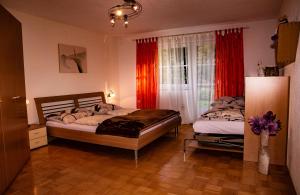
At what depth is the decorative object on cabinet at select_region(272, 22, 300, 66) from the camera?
2509 mm

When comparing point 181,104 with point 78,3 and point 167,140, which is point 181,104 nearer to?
point 167,140

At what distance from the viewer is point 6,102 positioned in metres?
2.65

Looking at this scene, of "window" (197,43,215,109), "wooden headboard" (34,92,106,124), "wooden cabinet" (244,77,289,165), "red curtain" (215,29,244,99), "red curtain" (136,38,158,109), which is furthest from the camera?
"red curtain" (136,38,158,109)

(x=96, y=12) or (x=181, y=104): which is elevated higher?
(x=96, y=12)

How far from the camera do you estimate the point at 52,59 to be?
4746 millimetres

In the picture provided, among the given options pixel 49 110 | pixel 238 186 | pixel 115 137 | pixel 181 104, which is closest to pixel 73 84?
pixel 49 110

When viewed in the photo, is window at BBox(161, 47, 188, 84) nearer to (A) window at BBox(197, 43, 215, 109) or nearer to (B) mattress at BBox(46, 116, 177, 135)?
(A) window at BBox(197, 43, 215, 109)

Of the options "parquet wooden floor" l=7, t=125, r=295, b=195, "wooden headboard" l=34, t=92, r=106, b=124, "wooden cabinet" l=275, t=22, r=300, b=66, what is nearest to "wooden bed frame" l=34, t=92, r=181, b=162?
"wooden headboard" l=34, t=92, r=106, b=124

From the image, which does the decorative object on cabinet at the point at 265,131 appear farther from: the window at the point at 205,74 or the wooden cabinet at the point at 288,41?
the window at the point at 205,74

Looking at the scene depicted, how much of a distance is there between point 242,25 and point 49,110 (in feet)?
16.1

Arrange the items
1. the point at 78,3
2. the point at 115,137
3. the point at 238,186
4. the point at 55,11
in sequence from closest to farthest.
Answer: the point at 238,186 → the point at 115,137 → the point at 78,3 → the point at 55,11

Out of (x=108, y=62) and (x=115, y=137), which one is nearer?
(x=115, y=137)

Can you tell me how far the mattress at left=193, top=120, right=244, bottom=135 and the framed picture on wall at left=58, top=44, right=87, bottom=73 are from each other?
11.4ft

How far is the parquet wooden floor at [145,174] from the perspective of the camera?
97.9 inches
